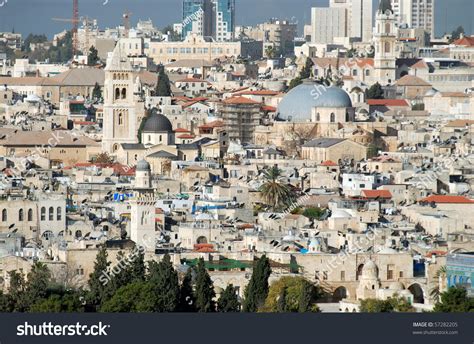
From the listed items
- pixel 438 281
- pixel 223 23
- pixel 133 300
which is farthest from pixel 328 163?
pixel 223 23

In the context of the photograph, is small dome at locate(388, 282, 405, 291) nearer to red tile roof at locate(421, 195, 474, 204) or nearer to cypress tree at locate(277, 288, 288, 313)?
cypress tree at locate(277, 288, 288, 313)

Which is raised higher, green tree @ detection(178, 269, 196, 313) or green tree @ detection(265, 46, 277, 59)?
green tree @ detection(265, 46, 277, 59)

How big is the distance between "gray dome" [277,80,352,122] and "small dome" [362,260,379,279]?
25989 millimetres

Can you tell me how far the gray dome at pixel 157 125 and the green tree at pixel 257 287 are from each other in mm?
22676

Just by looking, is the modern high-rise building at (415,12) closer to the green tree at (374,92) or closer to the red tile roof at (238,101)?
the green tree at (374,92)

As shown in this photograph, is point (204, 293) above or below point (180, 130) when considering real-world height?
below

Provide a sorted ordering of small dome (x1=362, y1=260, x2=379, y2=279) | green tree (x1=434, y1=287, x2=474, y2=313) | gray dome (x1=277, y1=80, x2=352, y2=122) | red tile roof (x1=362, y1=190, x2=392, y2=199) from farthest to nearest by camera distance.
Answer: gray dome (x1=277, y1=80, x2=352, y2=122) → red tile roof (x1=362, y1=190, x2=392, y2=199) → small dome (x1=362, y1=260, x2=379, y2=279) → green tree (x1=434, y1=287, x2=474, y2=313)

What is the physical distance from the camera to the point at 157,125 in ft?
180

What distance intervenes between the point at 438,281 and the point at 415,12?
7147 centimetres

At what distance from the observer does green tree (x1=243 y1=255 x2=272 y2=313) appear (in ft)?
100

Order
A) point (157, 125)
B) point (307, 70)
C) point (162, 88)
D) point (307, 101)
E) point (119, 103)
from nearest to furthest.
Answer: point (157, 125) < point (119, 103) < point (307, 101) < point (162, 88) < point (307, 70)

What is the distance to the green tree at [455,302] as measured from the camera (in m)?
28.4

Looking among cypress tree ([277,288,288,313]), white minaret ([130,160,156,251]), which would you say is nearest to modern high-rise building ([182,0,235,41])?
white minaret ([130,160,156,251])

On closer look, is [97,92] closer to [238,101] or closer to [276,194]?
[238,101]
